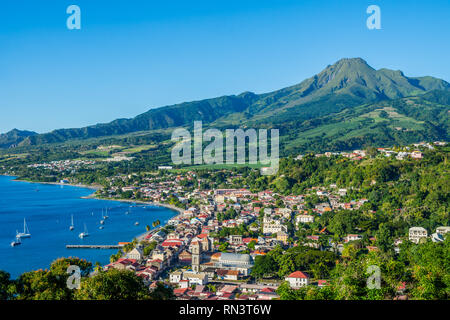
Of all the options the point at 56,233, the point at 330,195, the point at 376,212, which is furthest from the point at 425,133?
the point at 56,233

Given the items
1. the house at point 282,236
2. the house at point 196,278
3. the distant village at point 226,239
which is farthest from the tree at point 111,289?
the house at point 282,236

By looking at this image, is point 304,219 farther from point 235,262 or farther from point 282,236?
point 235,262

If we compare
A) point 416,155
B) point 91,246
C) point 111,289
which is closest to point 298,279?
point 111,289

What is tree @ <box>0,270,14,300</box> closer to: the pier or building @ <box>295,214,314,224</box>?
the pier

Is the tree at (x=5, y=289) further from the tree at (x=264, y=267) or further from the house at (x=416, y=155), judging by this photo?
the house at (x=416, y=155)

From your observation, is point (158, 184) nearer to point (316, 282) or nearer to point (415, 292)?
point (316, 282)

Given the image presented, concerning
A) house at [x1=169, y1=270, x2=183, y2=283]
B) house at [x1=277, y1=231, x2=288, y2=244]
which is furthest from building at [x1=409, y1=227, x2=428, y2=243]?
house at [x1=169, y1=270, x2=183, y2=283]

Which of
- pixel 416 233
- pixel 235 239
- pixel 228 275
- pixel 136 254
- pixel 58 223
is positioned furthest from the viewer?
pixel 58 223
